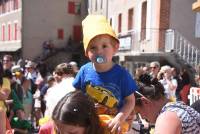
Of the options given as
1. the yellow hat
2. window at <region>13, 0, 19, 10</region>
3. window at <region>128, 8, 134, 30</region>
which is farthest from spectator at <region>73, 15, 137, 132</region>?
window at <region>13, 0, 19, 10</region>

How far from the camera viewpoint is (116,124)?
3482 millimetres

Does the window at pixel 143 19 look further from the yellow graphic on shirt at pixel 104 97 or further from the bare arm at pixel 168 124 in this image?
the bare arm at pixel 168 124

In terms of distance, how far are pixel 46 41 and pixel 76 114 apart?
41005 mm

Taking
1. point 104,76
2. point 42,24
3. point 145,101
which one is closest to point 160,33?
point 104,76

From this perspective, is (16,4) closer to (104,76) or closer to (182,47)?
(182,47)

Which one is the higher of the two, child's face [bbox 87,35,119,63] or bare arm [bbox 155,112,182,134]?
child's face [bbox 87,35,119,63]

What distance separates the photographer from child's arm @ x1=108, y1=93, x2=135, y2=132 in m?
3.43

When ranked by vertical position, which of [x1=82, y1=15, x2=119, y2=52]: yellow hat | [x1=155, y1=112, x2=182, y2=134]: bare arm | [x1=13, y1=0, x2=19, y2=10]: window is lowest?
[x1=155, y1=112, x2=182, y2=134]: bare arm

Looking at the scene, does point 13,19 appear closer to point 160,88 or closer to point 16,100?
point 16,100

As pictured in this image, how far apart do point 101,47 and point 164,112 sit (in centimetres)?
99

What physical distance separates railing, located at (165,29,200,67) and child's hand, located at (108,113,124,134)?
17.4 m

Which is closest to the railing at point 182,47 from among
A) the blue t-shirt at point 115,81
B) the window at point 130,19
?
the window at point 130,19

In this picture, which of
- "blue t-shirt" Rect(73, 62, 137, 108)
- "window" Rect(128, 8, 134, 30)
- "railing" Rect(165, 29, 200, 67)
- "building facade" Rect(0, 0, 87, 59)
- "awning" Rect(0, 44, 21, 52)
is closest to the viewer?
"blue t-shirt" Rect(73, 62, 137, 108)

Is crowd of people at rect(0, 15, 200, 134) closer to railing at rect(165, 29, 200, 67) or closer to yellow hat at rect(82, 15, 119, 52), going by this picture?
yellow hat at rect(82, 15, 119, 52)
